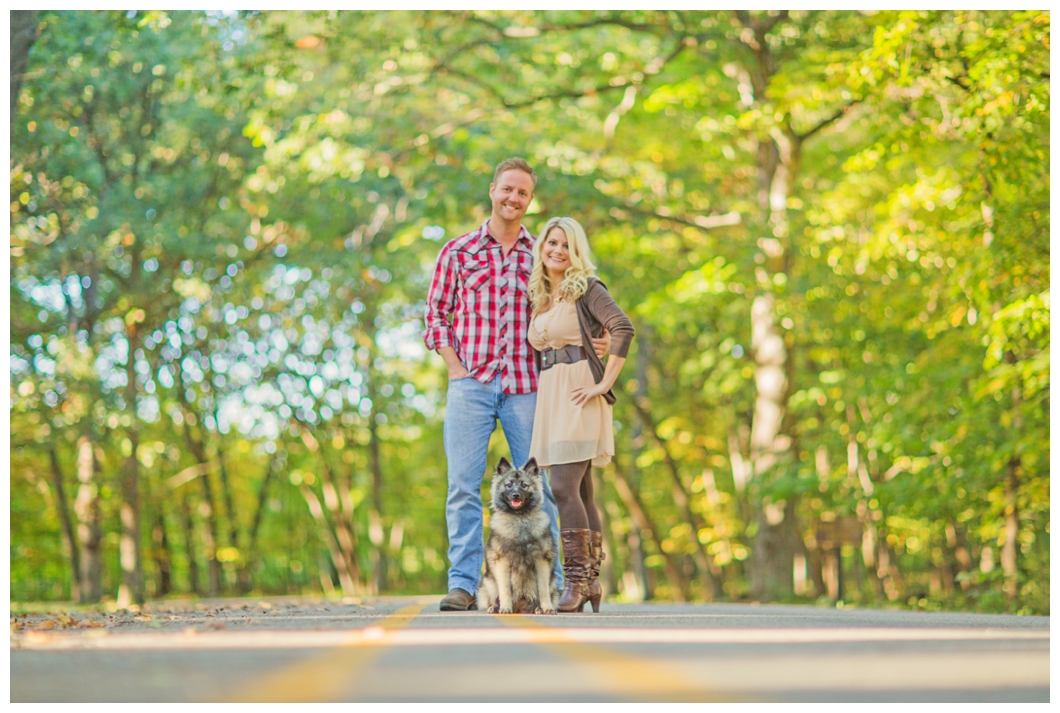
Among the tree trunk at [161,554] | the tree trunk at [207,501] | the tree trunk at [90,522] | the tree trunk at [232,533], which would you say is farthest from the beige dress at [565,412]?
the tree trunk at [232,533]

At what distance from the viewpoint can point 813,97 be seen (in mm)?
12500


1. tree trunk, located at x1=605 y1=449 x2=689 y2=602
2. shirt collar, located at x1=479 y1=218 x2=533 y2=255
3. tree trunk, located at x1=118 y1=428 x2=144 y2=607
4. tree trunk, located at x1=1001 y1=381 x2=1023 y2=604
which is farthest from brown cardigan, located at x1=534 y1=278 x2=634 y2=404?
tree trunk, located at x1=118 y1=428 x2=144 y2=607

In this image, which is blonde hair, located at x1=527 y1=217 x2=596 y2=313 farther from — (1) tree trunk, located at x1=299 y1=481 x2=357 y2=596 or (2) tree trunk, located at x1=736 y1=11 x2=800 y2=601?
(1) tree trunk, located at x1=299 y1=481 x2=357 y2=596

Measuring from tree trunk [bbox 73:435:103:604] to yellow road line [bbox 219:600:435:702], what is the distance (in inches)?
777

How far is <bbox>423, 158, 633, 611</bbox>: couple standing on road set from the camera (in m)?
5.93

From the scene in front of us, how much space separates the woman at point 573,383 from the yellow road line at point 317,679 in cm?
246

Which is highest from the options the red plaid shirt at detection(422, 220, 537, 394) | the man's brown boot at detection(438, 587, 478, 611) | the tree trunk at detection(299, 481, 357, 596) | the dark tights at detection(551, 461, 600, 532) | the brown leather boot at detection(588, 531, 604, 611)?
the red plaid shirt at detection(422, 220, 537, 394)

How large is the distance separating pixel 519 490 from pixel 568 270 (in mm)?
1204

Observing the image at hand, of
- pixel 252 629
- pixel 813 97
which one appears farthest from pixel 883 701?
pixel 813 97

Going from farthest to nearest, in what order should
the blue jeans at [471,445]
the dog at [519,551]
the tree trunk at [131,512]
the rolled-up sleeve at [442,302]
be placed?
the tree trunk at [131,512], the rolled-up sleeve at [442,302], the blue jeans at [471,445], the dog at [519,551]

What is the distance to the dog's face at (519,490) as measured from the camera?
5.90m

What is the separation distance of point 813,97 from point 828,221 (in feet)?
10.6

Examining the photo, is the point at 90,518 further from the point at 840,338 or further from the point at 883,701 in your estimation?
the point at 883,701

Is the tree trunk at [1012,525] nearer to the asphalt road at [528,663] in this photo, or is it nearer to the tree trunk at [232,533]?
the asphalt road at [528,663]
